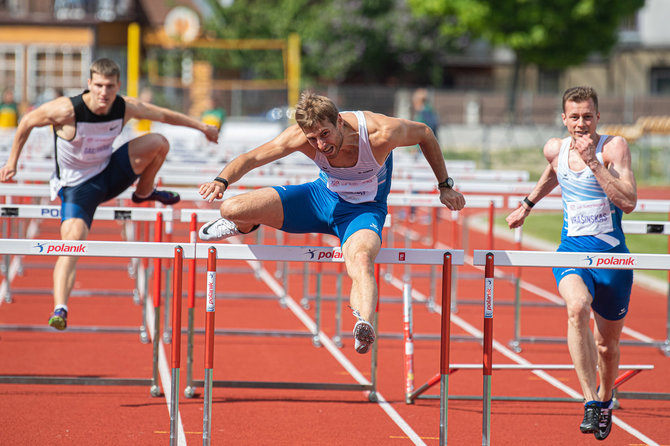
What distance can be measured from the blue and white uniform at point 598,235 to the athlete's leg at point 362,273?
1.19 meters

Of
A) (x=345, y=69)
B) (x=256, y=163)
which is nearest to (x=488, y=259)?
(x=256, y=163)

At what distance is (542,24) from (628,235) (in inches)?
699

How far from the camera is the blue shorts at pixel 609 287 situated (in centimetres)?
521

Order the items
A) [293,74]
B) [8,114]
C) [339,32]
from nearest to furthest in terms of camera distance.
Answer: [8,114] → [293,74] → [339,32]

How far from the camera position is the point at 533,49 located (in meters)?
32.0

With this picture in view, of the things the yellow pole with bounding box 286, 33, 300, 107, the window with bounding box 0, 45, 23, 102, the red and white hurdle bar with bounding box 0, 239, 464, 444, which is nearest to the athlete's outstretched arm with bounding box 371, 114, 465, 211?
the red and white hurdle bar with bounding box 0, 239, 464, 444

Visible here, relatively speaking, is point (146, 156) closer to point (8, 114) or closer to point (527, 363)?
point (527, 363)

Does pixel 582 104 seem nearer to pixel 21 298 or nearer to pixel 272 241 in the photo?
pixel 21 298

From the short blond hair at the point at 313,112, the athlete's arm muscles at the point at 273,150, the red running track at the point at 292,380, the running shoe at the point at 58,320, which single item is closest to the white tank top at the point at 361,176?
the athlete's arm muscles at the point at 273,150

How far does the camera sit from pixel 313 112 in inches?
194

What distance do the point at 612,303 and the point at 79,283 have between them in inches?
306

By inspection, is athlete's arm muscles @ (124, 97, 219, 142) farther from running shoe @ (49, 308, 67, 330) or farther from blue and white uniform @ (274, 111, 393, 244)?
running shoe @ (49, 308, 67, 330)

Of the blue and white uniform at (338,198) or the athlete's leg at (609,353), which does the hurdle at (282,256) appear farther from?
the athlete's leg at (609,353)

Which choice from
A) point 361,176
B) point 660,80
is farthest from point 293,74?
point 361,176
